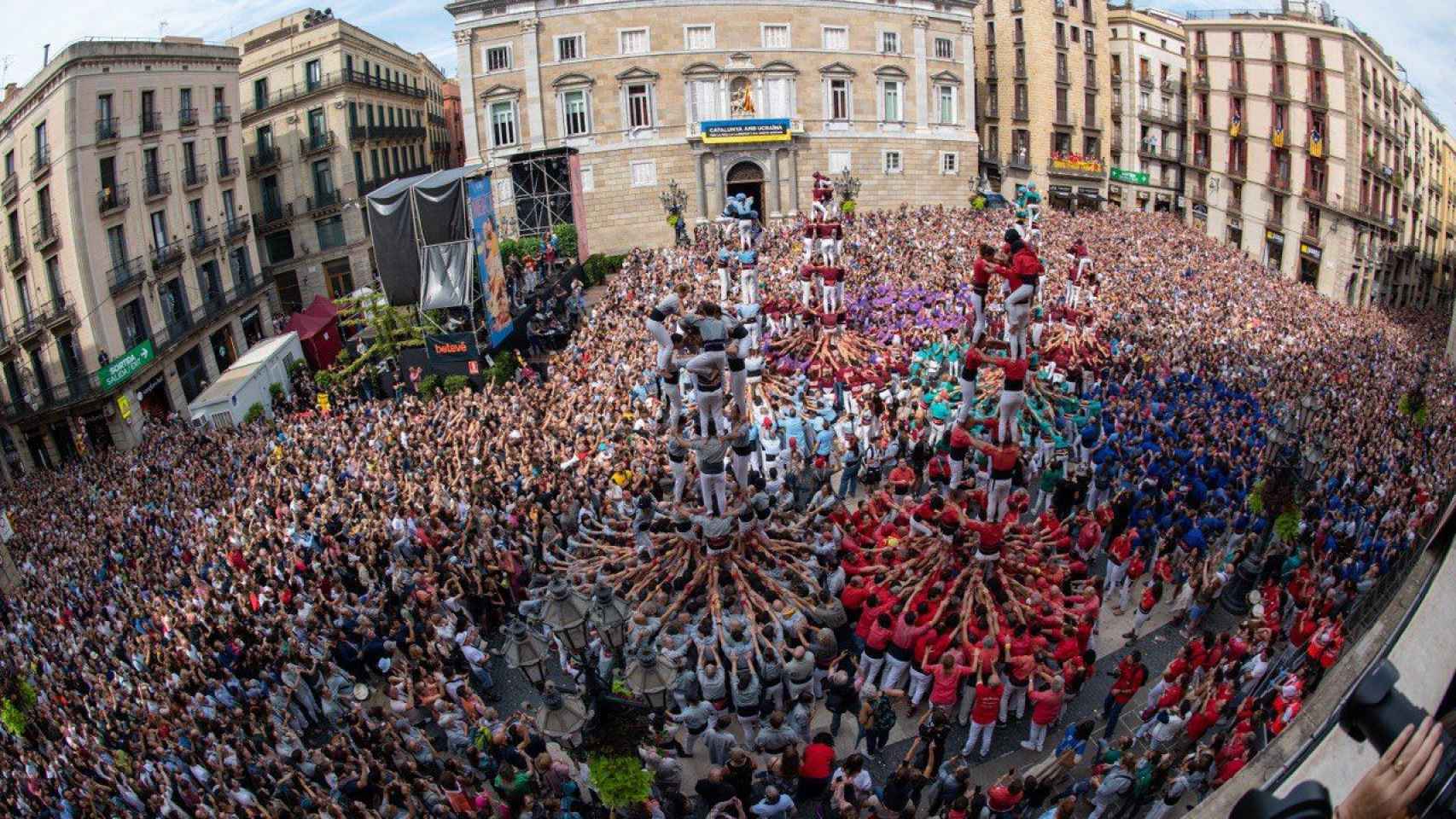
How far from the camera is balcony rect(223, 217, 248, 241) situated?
36.8 meters

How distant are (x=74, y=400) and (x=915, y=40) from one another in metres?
40.9

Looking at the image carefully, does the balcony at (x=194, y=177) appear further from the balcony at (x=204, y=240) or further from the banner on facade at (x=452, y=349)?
the banner on facade at (x=452, y=349)

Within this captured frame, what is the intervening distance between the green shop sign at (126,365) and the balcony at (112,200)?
463 cm

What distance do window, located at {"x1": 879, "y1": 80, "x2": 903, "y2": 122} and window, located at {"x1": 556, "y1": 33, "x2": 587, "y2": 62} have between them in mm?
15711

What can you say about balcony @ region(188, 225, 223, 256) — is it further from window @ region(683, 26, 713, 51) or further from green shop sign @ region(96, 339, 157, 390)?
window @ region(683, 26, 713, 51)

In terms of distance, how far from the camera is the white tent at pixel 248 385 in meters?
25.0

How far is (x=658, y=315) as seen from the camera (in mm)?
12031

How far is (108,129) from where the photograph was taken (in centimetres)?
3022

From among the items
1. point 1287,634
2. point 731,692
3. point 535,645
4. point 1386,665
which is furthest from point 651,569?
point 1386,665

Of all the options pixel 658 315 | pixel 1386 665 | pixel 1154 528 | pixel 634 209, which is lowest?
pixel 1154 528

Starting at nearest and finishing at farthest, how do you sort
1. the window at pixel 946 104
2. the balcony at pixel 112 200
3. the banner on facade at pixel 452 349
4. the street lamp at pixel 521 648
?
the street lamp at pixel 521 648
the banner on facade at pixel 452 349
the balcony at pixel 112 200
the window at pixel 946 104

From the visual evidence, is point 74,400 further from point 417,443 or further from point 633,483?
point 633,483

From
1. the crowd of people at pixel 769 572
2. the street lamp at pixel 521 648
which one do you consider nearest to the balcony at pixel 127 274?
the crowd of people at pixel 769 572

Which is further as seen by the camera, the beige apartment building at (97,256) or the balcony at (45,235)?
the balcony at (45,235)
